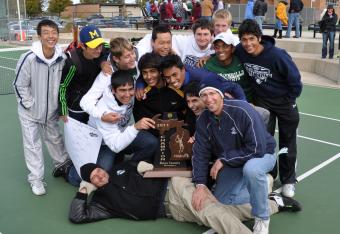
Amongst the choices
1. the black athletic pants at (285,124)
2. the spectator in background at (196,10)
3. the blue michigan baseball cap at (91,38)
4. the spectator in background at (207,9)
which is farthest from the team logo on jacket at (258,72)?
the spectator in background at (196,10)

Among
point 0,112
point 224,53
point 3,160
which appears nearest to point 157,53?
point 224,53

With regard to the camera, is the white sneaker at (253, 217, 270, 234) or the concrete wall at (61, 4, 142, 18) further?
the concrete wall at (61, 4, 142, 18)

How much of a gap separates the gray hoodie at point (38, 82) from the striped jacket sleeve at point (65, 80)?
48 mm

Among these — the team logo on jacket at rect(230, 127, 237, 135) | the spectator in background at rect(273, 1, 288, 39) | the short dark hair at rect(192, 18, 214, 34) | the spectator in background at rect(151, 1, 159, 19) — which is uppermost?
the spectator in background at rect(151, 1, 159, 19)

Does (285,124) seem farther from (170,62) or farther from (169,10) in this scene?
(169,10)

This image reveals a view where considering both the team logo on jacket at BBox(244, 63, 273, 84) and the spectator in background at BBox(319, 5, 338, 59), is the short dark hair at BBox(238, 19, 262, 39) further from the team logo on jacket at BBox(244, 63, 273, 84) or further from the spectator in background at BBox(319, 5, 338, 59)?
the spectator in background at BBox(319, 5, 338, 59)

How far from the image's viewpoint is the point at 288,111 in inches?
171

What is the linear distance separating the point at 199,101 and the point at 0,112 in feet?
18.3

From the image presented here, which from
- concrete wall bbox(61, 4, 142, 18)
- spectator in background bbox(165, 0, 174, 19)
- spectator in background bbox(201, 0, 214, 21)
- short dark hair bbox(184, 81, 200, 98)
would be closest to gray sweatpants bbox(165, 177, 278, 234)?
short dark hair bbox(184, 81, 200, 98)

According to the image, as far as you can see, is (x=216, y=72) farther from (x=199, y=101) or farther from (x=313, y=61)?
(x=313, y=61)

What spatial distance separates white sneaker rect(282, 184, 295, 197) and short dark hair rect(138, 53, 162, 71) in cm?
182

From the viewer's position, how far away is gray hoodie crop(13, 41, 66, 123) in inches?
174

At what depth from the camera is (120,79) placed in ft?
14.0

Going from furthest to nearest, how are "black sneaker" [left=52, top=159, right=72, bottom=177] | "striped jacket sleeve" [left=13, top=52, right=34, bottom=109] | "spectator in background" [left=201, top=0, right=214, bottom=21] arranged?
"spectator in background" [left=201, top=0, right=214, bottom=21]
"black sneaker" [left=52, top=159, right=72, bottom=177]
"striped jacket sleeve" [left=13, top=52, right=34, bottom=109]
